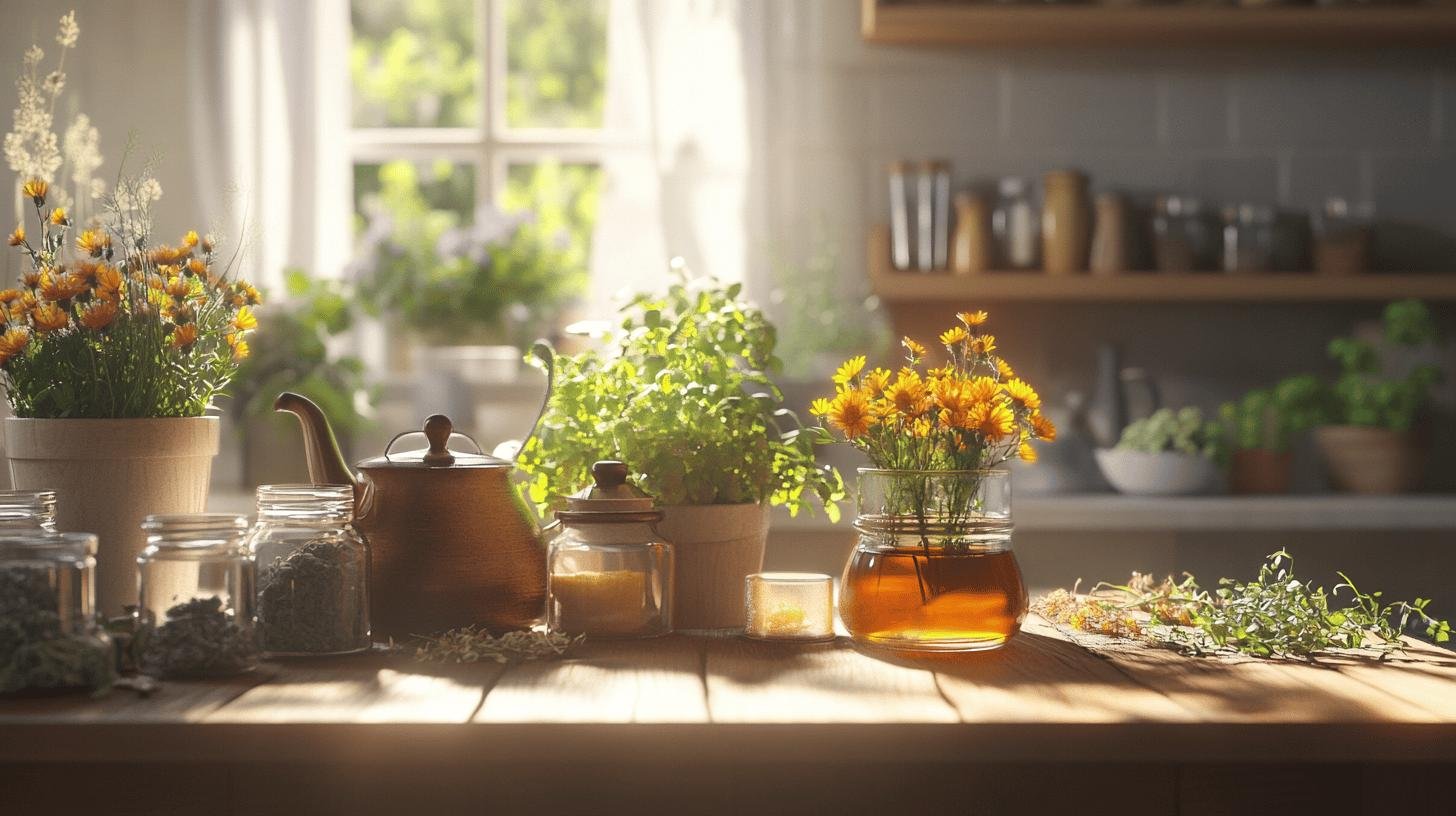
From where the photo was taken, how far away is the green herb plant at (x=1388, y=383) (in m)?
2.81

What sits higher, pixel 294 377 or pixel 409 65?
pixel 409 65

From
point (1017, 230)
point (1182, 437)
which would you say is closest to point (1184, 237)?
point (1017, 230)

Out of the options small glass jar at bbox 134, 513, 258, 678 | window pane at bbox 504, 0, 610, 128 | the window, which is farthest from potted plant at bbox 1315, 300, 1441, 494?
small glass jar at bbox 134, 513, 258, 678

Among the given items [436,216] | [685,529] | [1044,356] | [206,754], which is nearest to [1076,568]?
[1044,356]

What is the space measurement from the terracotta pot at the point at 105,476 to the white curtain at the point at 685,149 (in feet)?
6.36

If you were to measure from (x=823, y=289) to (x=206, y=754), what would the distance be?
2296 millimetres

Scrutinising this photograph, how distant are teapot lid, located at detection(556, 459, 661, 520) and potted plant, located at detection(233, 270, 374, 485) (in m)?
1.70

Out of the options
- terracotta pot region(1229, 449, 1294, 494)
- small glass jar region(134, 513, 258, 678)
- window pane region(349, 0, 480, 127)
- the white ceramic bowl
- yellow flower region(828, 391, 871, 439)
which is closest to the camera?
small glass jar region(134, 513, 258, 678)

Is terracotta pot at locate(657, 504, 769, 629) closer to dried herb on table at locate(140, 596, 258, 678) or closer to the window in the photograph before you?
dried herb on table at locate(140, 596, 258, 678)

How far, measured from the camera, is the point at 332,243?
3.23 m

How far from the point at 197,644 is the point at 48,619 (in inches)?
4.1

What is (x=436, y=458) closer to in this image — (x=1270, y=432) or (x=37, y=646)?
(x=37, y=646)

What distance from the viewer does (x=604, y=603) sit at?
1.20 metres

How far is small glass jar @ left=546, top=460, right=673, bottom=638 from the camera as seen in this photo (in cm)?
118
